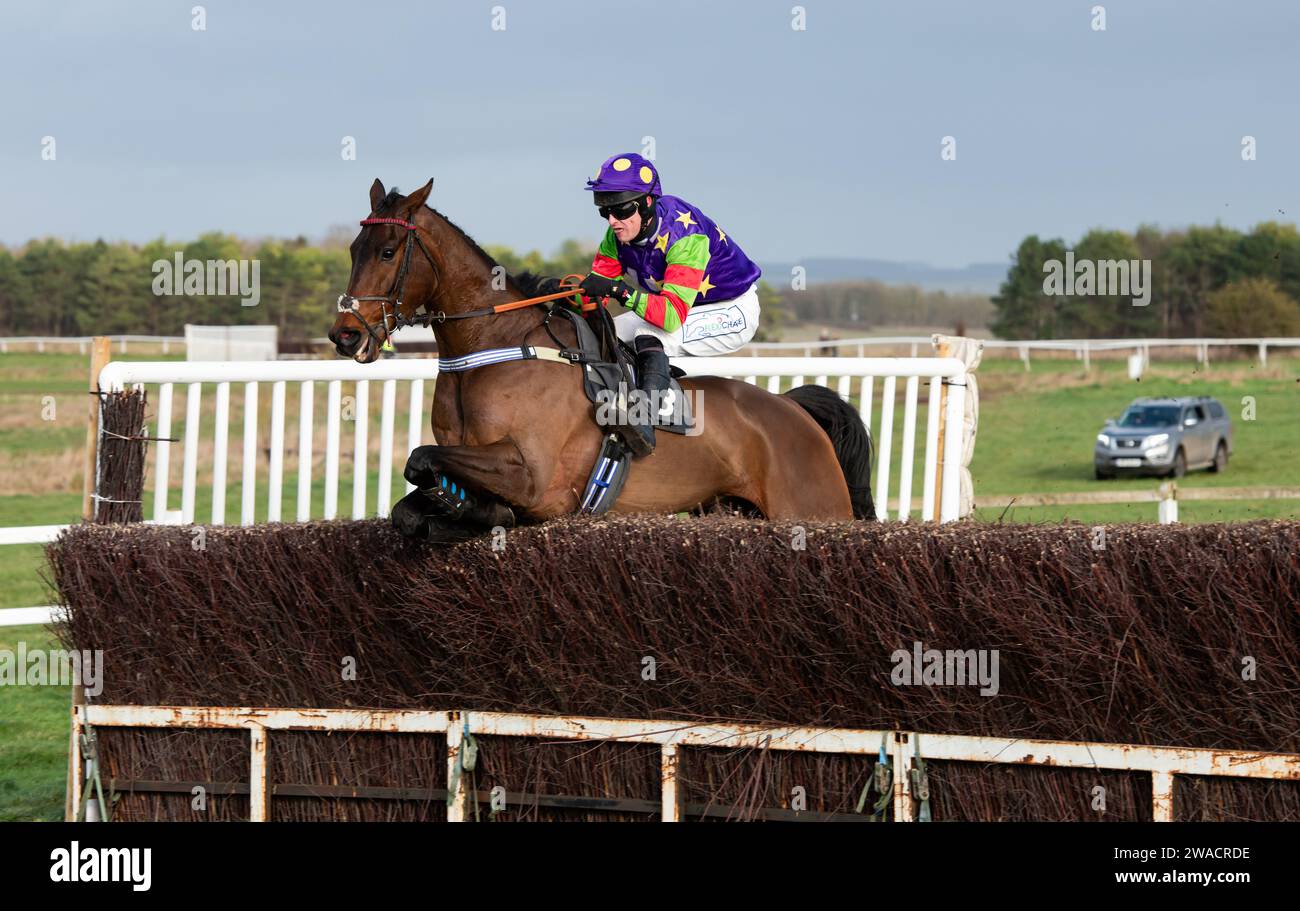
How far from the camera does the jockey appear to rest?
230 inches

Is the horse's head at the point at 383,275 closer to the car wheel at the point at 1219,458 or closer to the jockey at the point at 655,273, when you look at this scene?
the jockey at the point at 655,273

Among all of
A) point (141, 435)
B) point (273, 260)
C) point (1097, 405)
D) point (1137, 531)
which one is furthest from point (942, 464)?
point (273, 260)

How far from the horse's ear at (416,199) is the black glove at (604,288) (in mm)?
690

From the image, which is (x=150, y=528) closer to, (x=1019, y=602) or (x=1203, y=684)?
(x=1019, y=602)

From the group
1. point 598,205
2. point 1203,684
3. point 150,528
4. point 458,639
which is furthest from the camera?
point 598,205

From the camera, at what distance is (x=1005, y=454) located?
2203cm

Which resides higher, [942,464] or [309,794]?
[942,464]

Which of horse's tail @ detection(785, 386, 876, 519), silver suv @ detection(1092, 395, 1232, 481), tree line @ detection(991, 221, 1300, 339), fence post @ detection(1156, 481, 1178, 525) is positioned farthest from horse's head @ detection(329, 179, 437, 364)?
tree line @ detection(991, 221, 1300, 339)

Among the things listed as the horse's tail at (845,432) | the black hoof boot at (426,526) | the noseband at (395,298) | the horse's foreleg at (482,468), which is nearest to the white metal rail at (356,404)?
the horse's tail at (845,432)

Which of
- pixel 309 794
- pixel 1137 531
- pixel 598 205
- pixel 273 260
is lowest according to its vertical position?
pixel 309 794

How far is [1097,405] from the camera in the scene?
25406mm
